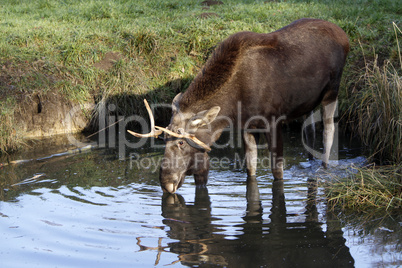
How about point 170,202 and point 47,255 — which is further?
point 170,202

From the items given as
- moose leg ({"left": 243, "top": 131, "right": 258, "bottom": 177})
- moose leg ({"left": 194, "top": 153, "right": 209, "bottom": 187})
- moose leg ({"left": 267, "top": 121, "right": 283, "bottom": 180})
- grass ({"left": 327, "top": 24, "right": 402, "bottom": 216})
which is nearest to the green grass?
grass ({"left": 327, "top": 24, "right": 402, "bottom": 216})

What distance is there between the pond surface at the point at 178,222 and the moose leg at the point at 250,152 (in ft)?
0.68

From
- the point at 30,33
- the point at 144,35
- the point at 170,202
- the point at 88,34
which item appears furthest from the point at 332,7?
the point at 170,202

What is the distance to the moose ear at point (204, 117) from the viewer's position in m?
6.36

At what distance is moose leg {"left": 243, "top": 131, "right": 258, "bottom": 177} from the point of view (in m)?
7.29

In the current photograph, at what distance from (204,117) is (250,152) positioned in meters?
1.21

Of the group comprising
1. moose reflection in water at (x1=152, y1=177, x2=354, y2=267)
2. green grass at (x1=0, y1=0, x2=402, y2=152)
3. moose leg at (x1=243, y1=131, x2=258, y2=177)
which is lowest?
moose reflection in water at (x1=152, y1=177, x2=354, y2=267)

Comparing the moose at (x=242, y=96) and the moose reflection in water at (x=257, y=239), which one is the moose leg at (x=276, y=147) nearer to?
the moose at (x=242, y=96)

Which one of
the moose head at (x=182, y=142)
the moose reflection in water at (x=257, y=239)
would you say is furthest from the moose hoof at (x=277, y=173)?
the moose head at (x=182, y=142)

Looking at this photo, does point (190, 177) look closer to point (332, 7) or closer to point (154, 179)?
point (154, 179)

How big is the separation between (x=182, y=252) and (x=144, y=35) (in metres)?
6.85

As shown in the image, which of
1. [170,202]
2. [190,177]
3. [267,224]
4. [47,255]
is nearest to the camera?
[47,255]

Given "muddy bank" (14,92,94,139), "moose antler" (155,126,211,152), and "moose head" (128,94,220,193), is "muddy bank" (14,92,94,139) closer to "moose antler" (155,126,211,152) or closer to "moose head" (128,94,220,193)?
"moose head" (128,94,220,193)

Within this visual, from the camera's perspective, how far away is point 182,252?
4.92m
